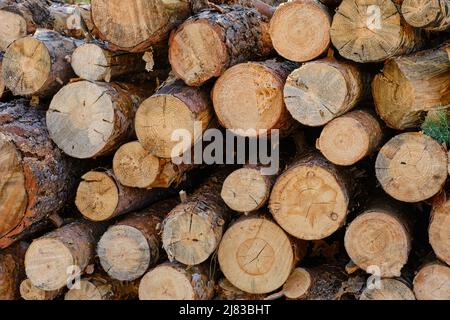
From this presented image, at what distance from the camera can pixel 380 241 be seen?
264 centimetres

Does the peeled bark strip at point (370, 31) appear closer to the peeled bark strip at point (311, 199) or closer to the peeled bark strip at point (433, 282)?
the peeled bark strip at point (311, 199)

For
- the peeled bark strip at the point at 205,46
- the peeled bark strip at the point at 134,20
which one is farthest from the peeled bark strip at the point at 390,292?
the peeled bark strip at the point at 134,20

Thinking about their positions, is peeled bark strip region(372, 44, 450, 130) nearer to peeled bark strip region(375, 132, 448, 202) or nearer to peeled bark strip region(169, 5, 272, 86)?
peeled bark strip region(375, 132, 448, 202)

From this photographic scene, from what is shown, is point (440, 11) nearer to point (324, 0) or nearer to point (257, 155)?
point (324, 0)

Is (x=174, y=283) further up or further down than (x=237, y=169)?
further down

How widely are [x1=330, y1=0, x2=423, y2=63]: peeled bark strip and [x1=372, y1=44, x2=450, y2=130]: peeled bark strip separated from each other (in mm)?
80

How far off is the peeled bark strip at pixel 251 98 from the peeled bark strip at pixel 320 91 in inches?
3.6

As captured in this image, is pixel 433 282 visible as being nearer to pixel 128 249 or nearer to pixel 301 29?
pixel 301 29

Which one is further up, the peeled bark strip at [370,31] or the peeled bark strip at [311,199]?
the peeled bark strip at [370,31]

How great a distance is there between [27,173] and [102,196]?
415 millimetres

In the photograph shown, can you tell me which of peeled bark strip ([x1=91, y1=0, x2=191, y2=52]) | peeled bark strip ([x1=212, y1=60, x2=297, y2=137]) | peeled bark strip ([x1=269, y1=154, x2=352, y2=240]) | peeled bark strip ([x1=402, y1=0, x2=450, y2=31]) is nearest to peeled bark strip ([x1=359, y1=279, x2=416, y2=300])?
peeled bark strip ([x1=269, y1=154, x2=352, y2=240])

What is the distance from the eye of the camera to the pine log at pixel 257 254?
2812mm

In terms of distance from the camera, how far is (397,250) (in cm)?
262

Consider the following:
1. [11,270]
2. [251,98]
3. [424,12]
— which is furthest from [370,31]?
[11,270]
